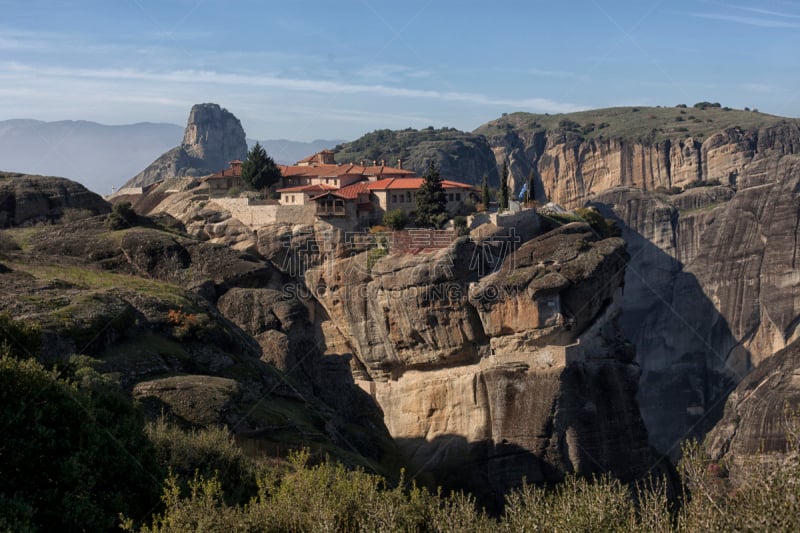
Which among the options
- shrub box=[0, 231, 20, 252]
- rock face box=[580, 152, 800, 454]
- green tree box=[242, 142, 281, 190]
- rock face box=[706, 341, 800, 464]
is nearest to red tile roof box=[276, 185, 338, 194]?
green tree box=[242, 142, 281, 190]

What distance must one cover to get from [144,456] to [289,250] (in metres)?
41.9

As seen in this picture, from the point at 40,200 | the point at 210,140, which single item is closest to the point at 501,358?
the point at 40,200

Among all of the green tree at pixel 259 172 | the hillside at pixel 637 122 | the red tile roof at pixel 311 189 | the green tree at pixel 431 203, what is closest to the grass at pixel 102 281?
the red tile roof at pixel 311 189

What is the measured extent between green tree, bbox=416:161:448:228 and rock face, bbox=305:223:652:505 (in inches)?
173

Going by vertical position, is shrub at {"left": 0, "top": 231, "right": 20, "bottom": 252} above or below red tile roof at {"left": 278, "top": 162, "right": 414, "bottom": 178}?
below

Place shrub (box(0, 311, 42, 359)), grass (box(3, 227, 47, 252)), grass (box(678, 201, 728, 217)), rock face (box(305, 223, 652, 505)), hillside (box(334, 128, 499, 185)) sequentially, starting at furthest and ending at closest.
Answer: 1. hillside (box(334, 128, 499, 185))
2. grass (box(678, 201, 728, 217))
3. rock face (box(305, 223, 652, 505))
4. grass (box(3, 227, 47, 252))
5. shrub (box(0, 311, 42, 359))

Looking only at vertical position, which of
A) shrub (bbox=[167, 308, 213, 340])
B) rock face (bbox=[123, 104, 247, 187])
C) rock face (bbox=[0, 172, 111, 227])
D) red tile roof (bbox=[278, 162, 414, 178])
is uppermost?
rock face (bbox=[123, 104, 247, 187])

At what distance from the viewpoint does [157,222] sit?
219 ft

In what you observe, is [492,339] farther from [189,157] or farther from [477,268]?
[189,157]

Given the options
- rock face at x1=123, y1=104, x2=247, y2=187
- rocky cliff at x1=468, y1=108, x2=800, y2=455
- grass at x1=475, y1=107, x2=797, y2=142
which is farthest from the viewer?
rock face at x1=123, y1=104, x2=247, y2=187

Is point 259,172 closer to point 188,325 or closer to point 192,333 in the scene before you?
point 188,325

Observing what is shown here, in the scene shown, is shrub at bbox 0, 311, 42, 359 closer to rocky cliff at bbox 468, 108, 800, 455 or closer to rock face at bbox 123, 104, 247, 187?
rocky cliff at bbox 468, 108, 800, 455

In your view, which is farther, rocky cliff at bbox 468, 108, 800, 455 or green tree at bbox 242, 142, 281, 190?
rocky cliff at bbox 468, 108, 800, 455

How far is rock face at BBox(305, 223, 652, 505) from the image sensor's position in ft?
181
